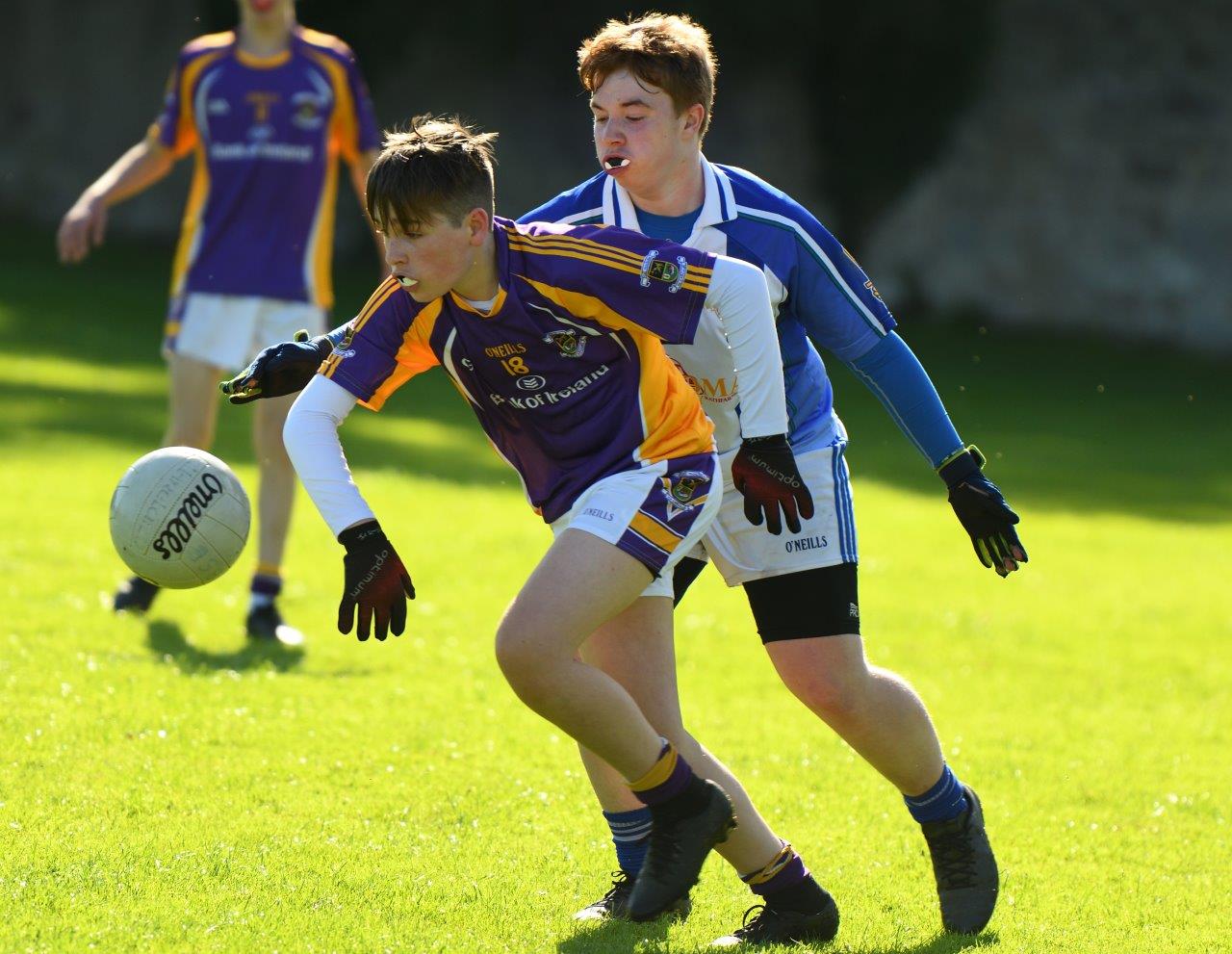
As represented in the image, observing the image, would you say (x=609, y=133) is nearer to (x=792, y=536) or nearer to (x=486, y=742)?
(x=792, y=536)

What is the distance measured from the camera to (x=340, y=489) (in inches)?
148

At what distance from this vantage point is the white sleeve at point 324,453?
12.3ft

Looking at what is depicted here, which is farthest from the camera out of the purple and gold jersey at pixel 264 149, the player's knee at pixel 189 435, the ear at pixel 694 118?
the purple and gold jersey at pixel 264 149

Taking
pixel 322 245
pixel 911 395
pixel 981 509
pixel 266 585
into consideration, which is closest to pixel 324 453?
pixel 911 395

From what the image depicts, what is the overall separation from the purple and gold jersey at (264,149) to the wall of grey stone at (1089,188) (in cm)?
1364

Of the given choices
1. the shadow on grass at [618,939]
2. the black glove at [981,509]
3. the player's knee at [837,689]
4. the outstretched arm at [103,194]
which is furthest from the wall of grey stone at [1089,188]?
the shadow on grass at [618,939]

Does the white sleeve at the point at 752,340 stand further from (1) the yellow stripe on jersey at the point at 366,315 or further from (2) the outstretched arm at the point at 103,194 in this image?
(2) the outstretched arm at the point at 103,194

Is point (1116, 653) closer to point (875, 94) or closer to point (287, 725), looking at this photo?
point (287, 725)

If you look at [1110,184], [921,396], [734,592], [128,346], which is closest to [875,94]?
[1110,184]

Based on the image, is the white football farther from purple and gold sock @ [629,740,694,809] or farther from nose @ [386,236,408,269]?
purple and gold sock @ [629,740,694,809]

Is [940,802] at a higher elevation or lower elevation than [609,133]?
lower

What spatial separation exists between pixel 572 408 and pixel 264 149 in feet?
13.0

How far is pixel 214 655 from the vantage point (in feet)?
21.2

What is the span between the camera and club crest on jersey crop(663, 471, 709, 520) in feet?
12.5
